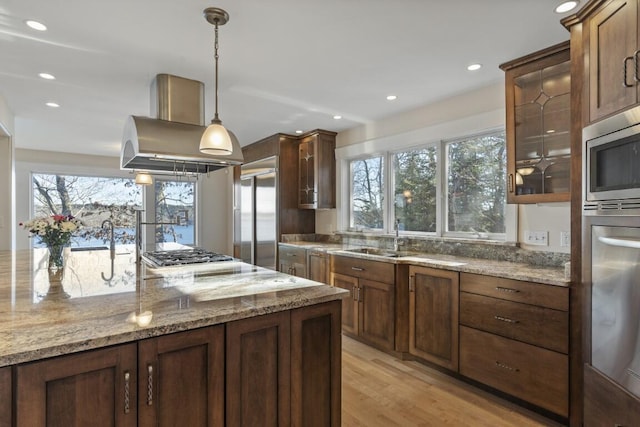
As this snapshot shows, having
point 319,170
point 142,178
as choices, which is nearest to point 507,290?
point 319,170

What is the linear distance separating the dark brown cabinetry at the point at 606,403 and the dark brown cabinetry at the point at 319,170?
3167 millimetres

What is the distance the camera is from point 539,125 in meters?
2.36

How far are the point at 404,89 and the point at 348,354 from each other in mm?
2440

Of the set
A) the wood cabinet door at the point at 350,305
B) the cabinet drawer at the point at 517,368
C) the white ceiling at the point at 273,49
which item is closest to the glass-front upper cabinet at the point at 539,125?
the white ceiling at the point at 273,49

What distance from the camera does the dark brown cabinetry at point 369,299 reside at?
296cm

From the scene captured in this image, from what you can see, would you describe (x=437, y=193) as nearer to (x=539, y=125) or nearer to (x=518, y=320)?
(x=539, y=125)

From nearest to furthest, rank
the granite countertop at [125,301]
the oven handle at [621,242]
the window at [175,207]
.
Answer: the granite countertop at [125,301] < the oven handle at [621,242] < the window at [175,207]

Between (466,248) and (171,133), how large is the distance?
2.62m

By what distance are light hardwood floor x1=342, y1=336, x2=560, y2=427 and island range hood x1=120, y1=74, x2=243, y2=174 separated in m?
1.95

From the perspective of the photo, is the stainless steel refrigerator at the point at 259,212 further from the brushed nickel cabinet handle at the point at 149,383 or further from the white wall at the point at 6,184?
the brushed nickel cabinet handle at the point at 149,383

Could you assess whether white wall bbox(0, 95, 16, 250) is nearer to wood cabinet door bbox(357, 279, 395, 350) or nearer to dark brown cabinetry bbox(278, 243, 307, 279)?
dark brown cabinetry bbox(278, 243, 307, 279)

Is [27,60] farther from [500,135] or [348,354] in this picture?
[500,135]

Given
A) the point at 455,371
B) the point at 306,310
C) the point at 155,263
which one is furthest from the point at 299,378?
the point at 455,371

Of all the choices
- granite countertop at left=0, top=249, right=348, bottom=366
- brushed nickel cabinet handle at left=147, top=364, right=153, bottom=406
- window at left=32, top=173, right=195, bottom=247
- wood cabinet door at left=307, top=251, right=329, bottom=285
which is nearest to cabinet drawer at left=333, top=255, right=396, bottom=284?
wood cabinet door at left=307, top=251, right=329, bottom=285
